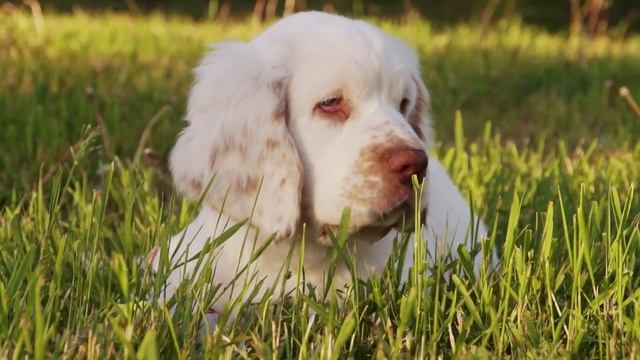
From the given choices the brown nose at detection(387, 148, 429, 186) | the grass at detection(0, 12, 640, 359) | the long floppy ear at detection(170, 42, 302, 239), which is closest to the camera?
the grass at detection(0, 12, 640, 359)

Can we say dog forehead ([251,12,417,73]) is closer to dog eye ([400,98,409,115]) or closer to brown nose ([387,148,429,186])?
dog eye ([400,98,409,115])

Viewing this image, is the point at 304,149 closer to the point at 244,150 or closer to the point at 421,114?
the point at 244,150

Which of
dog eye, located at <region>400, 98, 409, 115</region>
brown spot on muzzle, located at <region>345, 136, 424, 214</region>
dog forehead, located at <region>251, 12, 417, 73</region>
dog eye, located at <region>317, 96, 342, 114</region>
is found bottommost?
brown spot on muzzle, located at <region>345, 136, 424, 214</region>

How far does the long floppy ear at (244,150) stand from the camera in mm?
2803

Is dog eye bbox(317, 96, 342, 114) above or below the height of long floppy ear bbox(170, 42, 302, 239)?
above

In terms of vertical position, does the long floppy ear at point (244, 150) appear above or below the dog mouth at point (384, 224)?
above

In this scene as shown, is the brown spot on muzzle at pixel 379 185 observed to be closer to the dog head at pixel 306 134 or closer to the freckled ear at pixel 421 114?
the dog head at pixel 306 134

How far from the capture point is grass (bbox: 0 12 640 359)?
232 cm

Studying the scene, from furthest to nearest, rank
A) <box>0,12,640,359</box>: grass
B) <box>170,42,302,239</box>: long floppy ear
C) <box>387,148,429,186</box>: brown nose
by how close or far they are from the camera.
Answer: <box>170,42,302,239</box>: long floppy ear < <box>387,148,429,186</box>: brown nose < <box>0,12,640,359</box>: grass

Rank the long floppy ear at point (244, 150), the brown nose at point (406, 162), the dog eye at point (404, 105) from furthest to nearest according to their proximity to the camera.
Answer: the dog eye at point (404, 105) < the long floppy ear at point (244, 150) < the brown nose at point (406, 162)

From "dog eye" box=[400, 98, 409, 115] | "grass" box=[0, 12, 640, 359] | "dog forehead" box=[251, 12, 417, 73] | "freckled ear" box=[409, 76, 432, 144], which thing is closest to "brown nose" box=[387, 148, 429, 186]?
"grass" box=[0, 12, 640, 359]

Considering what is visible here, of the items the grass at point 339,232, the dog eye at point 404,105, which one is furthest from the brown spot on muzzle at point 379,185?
the dog eye at point 404,105

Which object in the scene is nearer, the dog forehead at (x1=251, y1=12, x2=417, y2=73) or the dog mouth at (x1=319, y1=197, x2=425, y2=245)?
the dog mouth at (x1=319, y1=197, x2=425, y2=245)

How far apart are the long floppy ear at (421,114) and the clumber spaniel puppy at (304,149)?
0.18 m
